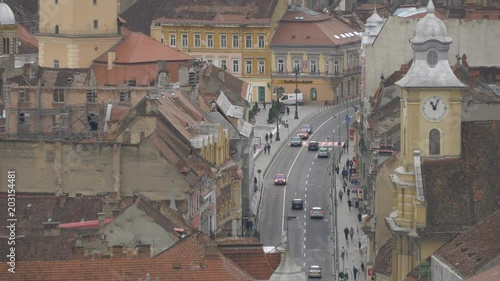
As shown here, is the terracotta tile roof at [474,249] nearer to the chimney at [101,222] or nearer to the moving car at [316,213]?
the chimney at [101,222]

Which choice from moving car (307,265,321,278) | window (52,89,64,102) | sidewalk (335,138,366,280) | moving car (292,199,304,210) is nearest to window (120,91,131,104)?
window (52,89,64,102)

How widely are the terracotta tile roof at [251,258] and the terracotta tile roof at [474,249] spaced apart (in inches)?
314

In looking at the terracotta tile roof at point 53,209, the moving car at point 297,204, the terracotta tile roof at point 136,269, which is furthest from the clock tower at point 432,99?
the moving car at point 297,204

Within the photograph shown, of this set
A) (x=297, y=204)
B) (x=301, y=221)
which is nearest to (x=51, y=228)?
(x=301, y=221)

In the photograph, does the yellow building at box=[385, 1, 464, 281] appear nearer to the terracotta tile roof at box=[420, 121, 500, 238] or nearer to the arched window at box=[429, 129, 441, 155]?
the arched window at box=[429, 129, 441, 155]

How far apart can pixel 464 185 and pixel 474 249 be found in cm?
1755

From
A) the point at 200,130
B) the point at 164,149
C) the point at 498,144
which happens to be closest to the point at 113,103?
the point at 200,130

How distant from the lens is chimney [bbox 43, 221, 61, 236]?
420ft

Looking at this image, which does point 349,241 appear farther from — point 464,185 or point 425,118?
point 464,185

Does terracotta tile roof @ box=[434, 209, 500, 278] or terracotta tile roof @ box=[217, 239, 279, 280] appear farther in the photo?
terracotta tile roof @ box=[434, 209, 500, 278]

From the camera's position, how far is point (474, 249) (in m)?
120

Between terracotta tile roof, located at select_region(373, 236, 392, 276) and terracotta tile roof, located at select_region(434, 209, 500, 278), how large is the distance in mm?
15679

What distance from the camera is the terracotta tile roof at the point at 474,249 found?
382ft

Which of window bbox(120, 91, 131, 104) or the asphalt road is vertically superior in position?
window bbox(120, 91, 131, 104)
